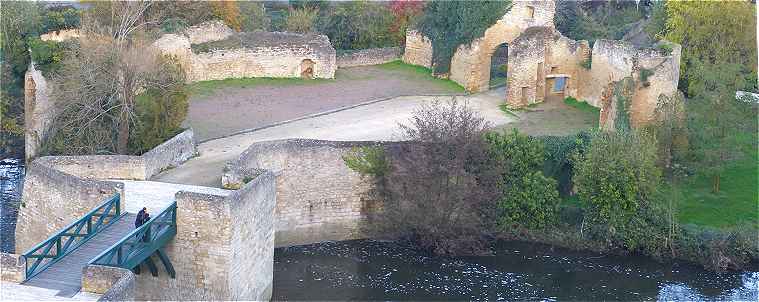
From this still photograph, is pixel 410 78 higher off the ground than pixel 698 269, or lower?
higher

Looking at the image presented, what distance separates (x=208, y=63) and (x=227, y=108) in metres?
3.11

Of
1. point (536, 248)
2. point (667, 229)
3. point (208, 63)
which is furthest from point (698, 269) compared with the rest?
point (208, 63)

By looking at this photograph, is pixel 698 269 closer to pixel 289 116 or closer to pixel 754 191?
pixel 754 191

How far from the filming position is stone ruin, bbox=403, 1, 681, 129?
1314 inches

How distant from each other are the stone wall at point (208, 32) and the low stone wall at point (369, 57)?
3.92m

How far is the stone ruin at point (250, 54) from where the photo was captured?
3722 centimetres

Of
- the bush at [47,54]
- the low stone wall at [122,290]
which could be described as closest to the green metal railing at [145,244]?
the low stone wall at [122,290]

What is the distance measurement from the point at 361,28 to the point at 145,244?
2208cm

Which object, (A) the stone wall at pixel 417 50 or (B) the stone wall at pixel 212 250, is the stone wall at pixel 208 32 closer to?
(A) the stone wall at pixel 417 50

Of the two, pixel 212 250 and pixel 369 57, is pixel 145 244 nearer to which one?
pixel 212 250

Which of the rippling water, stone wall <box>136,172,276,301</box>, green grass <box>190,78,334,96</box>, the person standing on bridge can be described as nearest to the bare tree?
the rippling water

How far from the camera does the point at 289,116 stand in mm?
34062

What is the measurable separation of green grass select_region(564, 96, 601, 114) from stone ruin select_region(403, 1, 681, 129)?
0.46 feet

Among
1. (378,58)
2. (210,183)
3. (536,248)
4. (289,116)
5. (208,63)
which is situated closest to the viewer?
(210,183)
